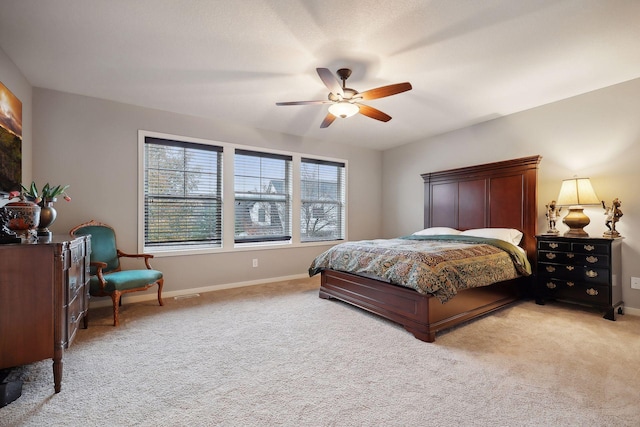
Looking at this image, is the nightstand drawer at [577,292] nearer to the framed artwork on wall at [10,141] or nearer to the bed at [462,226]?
the bed at [462,226]

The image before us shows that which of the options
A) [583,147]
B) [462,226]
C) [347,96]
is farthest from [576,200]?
[347,96]

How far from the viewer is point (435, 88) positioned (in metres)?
3.27

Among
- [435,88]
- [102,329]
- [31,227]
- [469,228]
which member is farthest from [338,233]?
[31,227]

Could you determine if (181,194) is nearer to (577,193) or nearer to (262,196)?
A: (262,196)

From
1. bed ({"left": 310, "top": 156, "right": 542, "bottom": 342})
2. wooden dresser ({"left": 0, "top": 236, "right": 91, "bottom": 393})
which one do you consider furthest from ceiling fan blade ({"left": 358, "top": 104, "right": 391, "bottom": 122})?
wooden dresser ({"left": 0, "top": 236, "right": 91, "bottom": 393})

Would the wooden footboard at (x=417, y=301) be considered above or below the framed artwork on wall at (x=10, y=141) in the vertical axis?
below

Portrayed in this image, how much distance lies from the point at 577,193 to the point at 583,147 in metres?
0.67

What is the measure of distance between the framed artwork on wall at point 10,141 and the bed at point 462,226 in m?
3.15

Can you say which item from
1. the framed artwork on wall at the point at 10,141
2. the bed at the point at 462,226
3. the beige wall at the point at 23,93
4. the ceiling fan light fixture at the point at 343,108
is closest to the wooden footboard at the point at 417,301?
the bed at the point at 462,226

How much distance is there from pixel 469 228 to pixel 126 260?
482 centimetres

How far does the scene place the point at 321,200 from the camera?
5.40m

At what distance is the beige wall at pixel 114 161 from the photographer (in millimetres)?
3289

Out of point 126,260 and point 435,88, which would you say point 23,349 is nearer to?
point 126,260

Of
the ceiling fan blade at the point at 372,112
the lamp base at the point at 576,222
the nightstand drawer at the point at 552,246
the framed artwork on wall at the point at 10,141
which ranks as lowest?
the nightstand drawer at the point at 552,246
